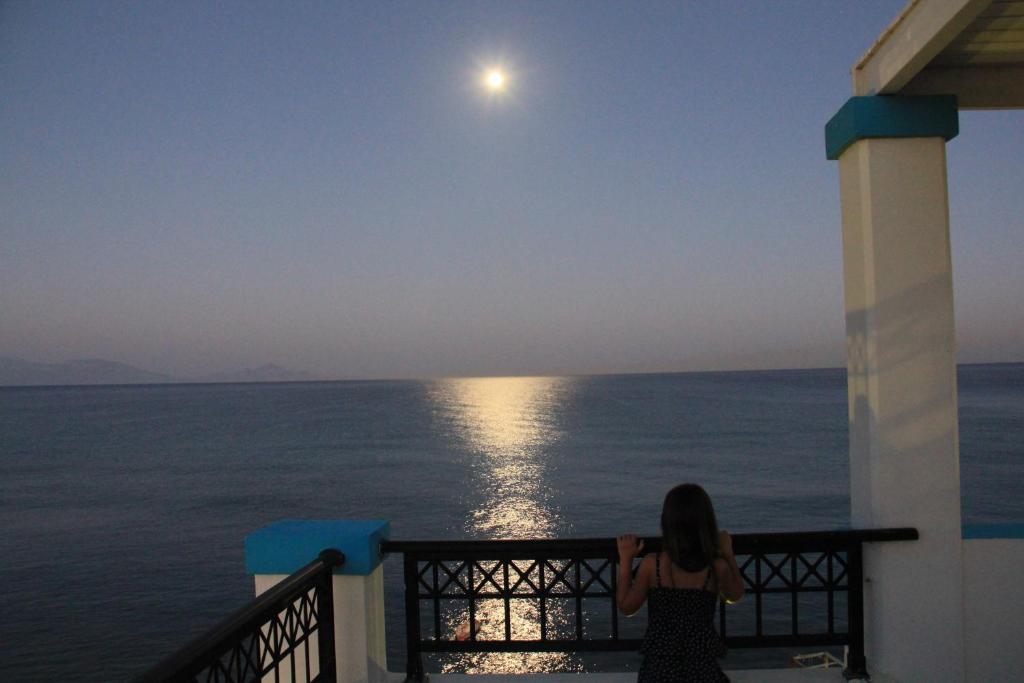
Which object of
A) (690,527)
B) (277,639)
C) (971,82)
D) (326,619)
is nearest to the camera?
(690,527)

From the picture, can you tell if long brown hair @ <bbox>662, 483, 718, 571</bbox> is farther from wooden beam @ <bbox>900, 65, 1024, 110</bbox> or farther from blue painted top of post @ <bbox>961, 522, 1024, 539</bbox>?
wooden beam @ <bbox>900, 65, 1024, 110</bbox>

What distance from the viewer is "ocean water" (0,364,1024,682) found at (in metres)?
21.9

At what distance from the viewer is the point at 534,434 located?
6775cm

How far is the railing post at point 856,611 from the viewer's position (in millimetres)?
3852

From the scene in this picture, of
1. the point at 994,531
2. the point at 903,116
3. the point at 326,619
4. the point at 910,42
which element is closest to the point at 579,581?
the point at 326,619

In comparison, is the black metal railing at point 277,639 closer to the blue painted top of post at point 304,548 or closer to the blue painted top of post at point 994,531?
the blue painted top of post at point 304,548

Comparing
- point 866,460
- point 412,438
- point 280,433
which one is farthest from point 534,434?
point 866,460

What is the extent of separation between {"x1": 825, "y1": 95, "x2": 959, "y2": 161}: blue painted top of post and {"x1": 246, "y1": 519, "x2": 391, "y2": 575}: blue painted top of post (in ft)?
11.7

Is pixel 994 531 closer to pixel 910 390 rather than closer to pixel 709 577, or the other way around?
pixel 910 390

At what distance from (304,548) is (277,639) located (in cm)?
57

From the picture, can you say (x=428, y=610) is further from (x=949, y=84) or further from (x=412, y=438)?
(x=412, y=438)

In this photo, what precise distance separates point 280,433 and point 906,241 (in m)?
73.9

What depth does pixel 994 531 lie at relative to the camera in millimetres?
3906

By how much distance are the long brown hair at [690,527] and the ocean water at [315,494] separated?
18.2 metres
